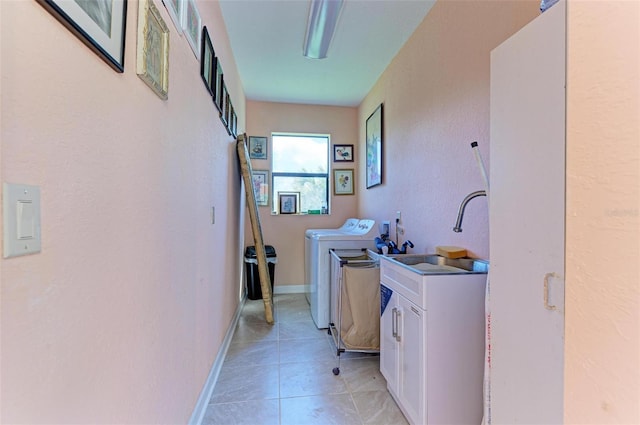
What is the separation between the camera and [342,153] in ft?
14.0

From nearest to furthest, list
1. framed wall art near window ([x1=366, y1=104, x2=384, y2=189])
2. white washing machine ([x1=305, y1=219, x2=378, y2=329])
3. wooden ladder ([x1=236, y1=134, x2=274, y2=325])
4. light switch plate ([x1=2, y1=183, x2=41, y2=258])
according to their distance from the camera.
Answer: light switch plate ([x1=2, y1=183, x2=41, y2=258])
white washing machine ([x1=305, y1=219, x2=378, y2=329])
wooden ladder ([x1=236, y1=134, x2=274, y2=325])
framed wall art near window ([x1=366, y1=104, x2=384, y2=189])

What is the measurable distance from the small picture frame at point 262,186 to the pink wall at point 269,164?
73mm

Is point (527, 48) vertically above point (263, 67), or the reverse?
point (263, 67)

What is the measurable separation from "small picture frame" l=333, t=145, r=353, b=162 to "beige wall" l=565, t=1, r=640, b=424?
3561 mm

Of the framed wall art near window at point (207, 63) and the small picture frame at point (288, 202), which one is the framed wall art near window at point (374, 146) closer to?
the small picture frame at point (288, 202)

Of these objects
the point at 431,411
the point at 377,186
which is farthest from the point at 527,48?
the point at 377,186

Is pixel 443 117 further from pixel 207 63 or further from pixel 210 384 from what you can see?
pixel 210 384

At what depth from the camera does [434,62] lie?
7.01ft

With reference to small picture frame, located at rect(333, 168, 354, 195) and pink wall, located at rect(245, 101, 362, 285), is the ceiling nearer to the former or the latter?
pink wall, located at rect(245, 101, 362, 285)

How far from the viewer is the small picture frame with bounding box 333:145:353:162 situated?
4.25 meters

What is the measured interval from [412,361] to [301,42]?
104 inches

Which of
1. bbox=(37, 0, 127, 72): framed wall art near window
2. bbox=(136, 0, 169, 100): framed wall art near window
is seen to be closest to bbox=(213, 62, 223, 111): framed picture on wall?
bbox=(136, 0, 169, 100): framed wall art near window

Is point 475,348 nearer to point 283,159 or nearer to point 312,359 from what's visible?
point 312,359

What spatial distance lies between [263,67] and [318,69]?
0.59 m
